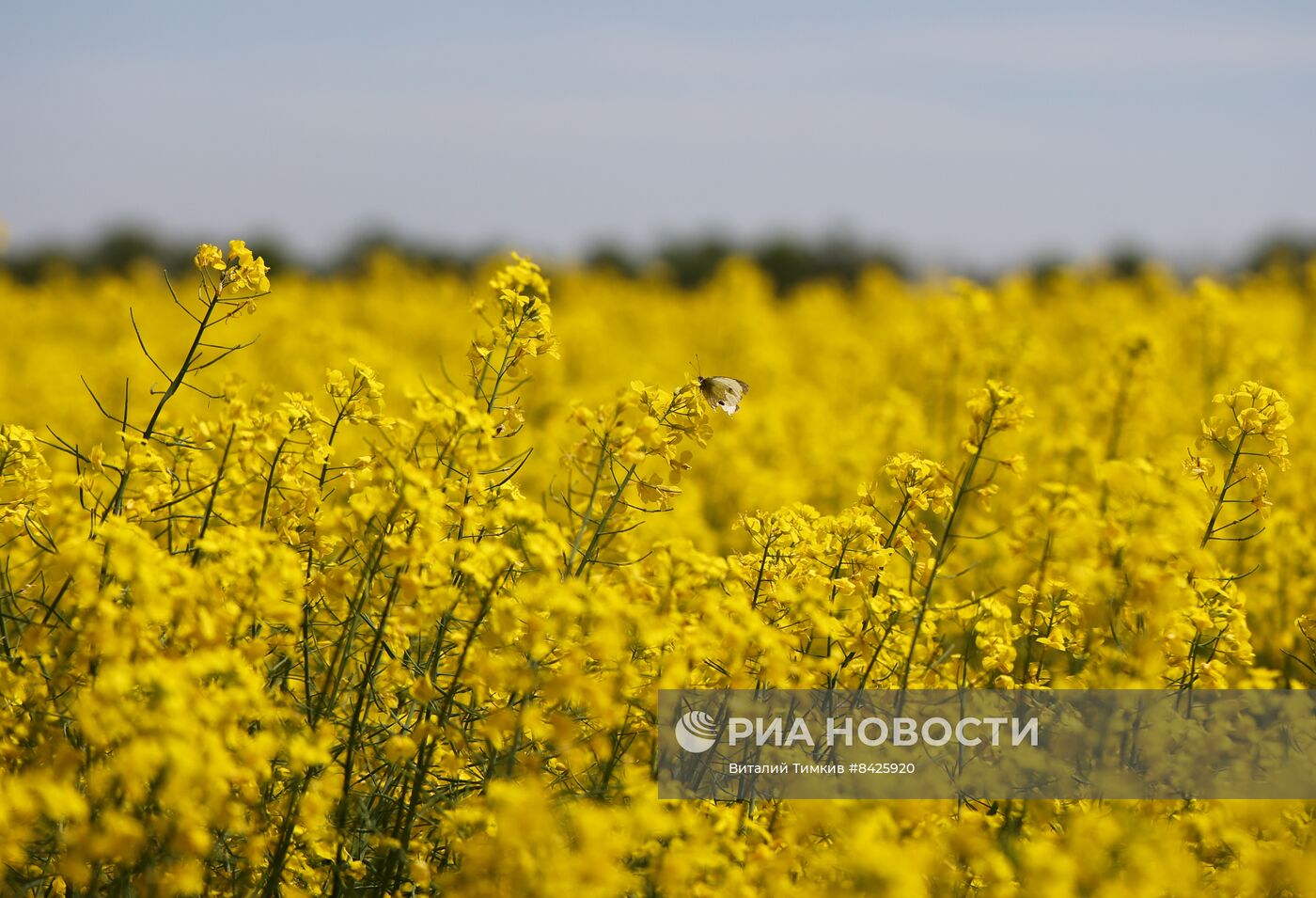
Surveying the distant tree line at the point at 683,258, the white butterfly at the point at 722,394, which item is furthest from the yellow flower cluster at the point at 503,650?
the distant tree line at the point at 683,258

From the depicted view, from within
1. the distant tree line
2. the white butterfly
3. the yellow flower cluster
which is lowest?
the yellow flower cluster

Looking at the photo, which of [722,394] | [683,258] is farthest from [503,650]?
[683,258]

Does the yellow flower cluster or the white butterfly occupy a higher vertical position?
the white butterfly

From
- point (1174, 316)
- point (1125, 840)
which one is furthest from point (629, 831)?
point (1174, 316)

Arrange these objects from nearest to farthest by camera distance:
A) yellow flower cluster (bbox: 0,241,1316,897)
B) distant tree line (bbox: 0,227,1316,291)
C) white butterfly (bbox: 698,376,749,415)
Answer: yellow flower cluster (bbox: 0,241,1316,897) → white butterfly (bbox: 698,376,749,415) → distant tree line (bbox: 0,227,1316,291)

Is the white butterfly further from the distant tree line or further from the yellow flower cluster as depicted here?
the distant tree line

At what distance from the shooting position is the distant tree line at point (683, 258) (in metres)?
33.0

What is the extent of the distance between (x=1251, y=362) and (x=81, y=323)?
47.9ft

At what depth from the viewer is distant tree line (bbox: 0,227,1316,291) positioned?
33000 mm

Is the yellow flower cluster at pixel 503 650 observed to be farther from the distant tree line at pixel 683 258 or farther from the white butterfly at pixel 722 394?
the distant tree line at pixel 683 258

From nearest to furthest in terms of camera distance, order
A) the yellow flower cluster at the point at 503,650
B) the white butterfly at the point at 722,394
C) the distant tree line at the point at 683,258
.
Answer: the yellow flower cluster at the point at 503,650
the white butterfly at the point at 722,394
the distant tree line at the point at 683,258

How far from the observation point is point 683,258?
1555 inches

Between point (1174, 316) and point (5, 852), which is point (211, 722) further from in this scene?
point (1174, 316)

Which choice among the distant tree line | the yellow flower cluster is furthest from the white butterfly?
the distant tree line
